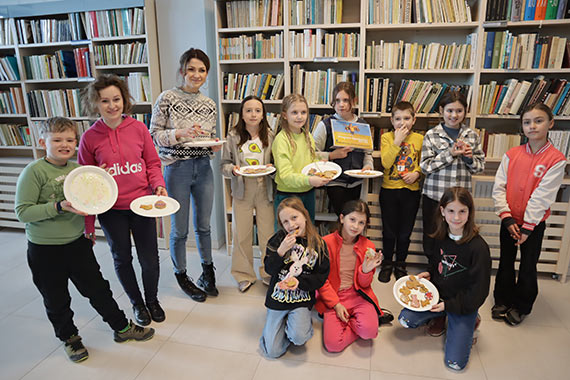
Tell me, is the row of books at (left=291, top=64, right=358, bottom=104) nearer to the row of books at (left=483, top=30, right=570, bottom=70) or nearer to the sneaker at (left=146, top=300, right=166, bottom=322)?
the row of books at (left=483, top=30, right=570, bottom=70)

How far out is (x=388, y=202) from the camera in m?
2.79

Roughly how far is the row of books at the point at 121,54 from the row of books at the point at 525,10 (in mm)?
2734

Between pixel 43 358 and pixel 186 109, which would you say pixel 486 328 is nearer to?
pixel 186 109

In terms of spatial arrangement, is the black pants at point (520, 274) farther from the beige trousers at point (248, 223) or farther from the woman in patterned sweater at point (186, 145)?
the woman in patterned sweater at point (186, 145)

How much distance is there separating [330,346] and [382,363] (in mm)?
283

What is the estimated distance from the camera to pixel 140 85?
130 inches

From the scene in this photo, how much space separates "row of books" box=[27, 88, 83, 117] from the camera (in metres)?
3.55

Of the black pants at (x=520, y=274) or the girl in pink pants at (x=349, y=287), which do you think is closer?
the girl in pink pants at (x=349, y=287)

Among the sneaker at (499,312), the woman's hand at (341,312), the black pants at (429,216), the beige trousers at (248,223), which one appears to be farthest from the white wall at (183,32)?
the sneaker at (499,312)

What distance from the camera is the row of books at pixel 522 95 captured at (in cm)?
270

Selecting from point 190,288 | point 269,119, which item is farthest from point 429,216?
point 190,288

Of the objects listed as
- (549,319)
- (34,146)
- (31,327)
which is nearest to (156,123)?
(31,327)

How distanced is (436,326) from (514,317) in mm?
528

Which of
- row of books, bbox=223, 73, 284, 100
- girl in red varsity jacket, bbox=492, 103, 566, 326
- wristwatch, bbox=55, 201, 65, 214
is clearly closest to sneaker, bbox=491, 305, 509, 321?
girl in red varsity jacket, bbox=492, 103, 566, 326
